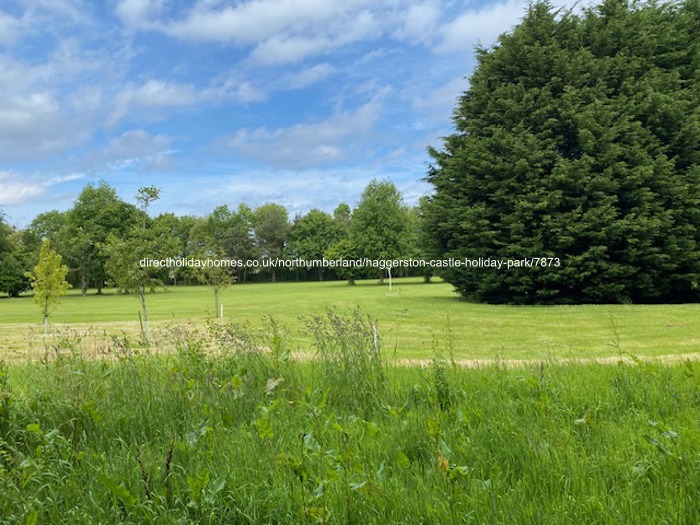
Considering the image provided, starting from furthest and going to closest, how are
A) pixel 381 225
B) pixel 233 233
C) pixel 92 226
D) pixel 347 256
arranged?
pixel 233 233
pixel 347 256
pixel 92 226
pixel 381 225

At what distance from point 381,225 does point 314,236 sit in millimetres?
26295

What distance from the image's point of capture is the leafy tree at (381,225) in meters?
49.4

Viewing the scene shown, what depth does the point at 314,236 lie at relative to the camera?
74.6 metres

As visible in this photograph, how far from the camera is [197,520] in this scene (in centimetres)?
225

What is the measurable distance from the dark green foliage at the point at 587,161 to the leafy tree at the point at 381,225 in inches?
1106

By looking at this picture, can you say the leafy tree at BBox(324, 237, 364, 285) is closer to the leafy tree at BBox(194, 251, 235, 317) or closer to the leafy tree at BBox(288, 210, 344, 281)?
the leafy tree at BBox(288, 210, 344, 281)

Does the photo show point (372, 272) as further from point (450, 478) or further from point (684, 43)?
point (450, 478)

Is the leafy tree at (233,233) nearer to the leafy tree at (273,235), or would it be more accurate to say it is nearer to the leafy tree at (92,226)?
the leafy tree at (273,235)

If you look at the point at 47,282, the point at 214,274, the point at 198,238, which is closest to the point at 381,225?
the point at 214,274

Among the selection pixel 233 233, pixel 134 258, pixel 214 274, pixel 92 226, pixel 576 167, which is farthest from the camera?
pixel 233 233

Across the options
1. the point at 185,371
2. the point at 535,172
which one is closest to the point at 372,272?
the point at 535,172

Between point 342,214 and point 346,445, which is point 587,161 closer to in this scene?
point 346,445

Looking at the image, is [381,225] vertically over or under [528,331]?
over

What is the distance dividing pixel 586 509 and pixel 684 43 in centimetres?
2500
